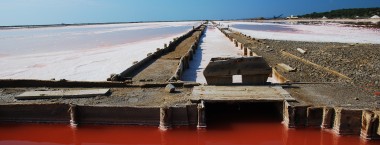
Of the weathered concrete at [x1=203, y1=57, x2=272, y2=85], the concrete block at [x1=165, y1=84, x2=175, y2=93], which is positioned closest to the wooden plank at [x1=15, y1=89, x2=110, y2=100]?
the concrete block at [x1=165, y1=84, x2=175, y2=93]

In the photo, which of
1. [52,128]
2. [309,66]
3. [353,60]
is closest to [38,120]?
[52,128]

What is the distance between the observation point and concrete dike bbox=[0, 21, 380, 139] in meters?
7.94

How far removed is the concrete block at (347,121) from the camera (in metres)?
7.49

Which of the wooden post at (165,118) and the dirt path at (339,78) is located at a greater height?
the dirt path at (339,78)

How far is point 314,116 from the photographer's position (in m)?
8.11

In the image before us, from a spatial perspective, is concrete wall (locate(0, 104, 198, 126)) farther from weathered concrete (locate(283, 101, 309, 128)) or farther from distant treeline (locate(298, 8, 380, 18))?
distant treeline (locate(298, 8, 380, 18))

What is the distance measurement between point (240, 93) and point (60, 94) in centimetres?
500

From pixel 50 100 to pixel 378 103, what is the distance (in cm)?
849

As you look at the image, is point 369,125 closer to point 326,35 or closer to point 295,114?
point 295,114

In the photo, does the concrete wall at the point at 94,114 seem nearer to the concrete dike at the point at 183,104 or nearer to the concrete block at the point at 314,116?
the concrete dike at the point at 183,104

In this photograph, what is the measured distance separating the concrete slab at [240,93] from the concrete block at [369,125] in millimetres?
1682

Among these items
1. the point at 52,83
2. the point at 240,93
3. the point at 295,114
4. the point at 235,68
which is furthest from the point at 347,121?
the point at 52,83

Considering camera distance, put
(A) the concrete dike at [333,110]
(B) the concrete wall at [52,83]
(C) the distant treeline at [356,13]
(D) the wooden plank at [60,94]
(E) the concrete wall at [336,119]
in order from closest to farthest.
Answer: (E) the concrete wall at [336,119] < (A) the concrete dike at [333,110] < (D) the wooden plank at [60,94] < (B) the concrete wall at [52,83] < (C) the distant treeline at [356,13]

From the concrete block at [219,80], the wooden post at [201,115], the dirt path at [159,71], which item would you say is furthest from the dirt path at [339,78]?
the dirt path at [159,71]
